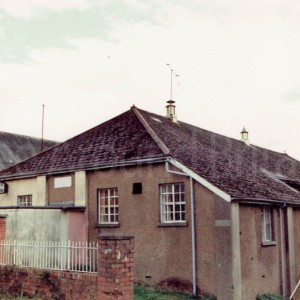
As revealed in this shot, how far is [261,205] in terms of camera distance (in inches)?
618

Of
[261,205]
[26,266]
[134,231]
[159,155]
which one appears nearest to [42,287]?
[26,266]

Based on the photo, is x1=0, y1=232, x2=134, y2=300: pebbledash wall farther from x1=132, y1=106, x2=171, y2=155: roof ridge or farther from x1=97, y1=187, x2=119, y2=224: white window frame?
x1=132, y1=106, x2=171, y2=155: roof ridge

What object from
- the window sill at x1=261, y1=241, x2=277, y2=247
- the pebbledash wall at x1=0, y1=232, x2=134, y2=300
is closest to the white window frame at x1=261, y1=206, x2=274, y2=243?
the window sill at x1=261, y1=241, x2=277, y2=247

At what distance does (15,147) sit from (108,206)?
23590 millimetres

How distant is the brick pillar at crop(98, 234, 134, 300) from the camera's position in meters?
9.55

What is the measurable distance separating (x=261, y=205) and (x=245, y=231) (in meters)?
1.63

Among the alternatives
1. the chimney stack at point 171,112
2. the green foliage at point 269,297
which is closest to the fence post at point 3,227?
the green foliage at point 269,297

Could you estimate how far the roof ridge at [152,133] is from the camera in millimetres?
15495

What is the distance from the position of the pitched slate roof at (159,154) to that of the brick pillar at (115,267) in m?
5.08

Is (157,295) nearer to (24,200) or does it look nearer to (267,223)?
(267,223)

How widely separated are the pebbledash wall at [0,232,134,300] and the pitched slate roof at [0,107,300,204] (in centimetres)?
519

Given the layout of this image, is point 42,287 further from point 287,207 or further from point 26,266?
point 287,207

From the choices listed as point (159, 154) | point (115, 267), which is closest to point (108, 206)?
point (159, 154)

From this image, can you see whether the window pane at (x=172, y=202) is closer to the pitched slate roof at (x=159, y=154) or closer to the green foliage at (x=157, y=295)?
the pitched slate roof at (x=159, y=154)
